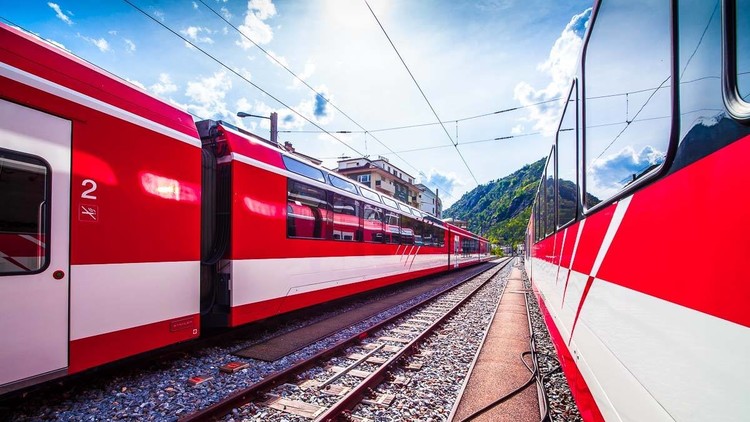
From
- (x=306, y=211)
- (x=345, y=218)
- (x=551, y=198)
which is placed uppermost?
(x=551, y=198)

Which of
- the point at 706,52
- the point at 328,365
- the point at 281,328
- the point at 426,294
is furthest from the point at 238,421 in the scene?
the point at 426,294

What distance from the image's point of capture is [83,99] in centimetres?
387

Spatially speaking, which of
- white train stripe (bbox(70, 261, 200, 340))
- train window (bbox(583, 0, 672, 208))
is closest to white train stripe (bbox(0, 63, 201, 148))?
white train stripe (bbox(70, 261, 200, 340))

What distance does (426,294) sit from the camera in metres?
12.6

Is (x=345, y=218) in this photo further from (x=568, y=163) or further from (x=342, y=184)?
(x=568, y=163)

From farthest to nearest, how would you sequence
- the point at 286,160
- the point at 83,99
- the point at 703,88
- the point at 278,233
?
the point at 286,160
the point at 278,233
the point at 83,99
the point at 703,88

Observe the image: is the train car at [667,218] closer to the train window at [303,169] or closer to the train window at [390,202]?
the train window at [303,169]

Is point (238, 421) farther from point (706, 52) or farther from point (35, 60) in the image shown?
point (706, 52)

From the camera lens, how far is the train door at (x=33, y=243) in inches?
127

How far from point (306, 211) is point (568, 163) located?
494 centimetres

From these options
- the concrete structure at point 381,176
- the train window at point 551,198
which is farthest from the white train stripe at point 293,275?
the concrete structure at point 381,176

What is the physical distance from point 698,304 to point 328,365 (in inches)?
187

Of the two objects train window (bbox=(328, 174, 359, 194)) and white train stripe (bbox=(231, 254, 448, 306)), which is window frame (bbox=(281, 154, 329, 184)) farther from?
white train stripe (bbox=(231, 254, 448, 306))

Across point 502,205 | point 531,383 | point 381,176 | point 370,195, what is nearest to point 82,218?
point 531,383
